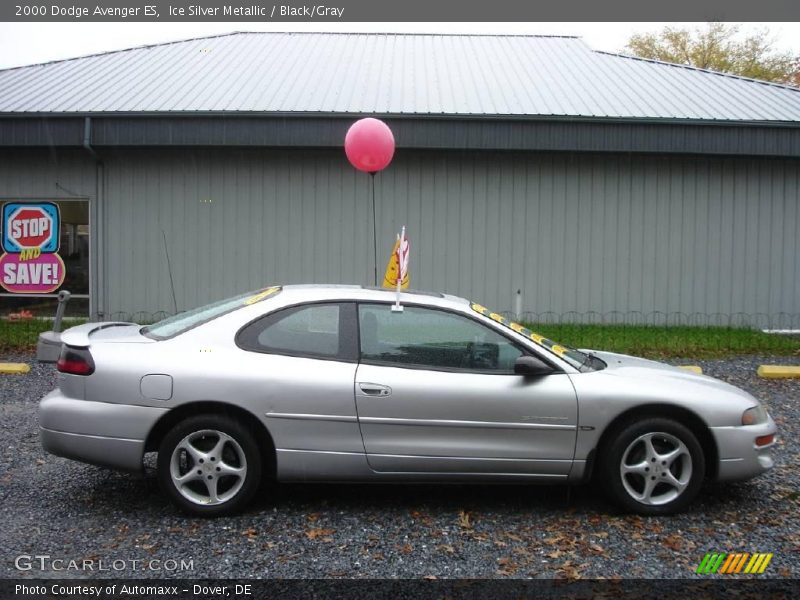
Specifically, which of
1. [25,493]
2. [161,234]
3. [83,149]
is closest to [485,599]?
[25,493]

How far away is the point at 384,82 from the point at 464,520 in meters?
10.5

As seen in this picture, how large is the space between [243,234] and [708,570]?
9.73 m

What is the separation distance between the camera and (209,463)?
4340 mm

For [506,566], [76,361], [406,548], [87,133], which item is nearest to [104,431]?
[76,361]

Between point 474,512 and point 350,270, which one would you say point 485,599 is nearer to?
point 474,512

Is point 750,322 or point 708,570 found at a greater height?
point 750,322

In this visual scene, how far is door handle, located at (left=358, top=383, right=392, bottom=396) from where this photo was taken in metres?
4.41

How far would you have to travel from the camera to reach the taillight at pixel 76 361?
444 centimetres

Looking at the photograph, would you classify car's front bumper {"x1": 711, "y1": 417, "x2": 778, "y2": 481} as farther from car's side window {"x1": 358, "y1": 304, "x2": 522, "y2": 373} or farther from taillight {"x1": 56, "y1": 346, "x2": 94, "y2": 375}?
taillight {"x1": 56, "y1": 346, "x2": 94, "y2": 375}

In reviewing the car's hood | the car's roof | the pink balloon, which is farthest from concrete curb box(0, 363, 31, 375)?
the car's hood

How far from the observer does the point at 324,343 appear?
15.1 ft

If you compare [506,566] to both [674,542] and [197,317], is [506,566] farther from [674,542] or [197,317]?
[197,317]

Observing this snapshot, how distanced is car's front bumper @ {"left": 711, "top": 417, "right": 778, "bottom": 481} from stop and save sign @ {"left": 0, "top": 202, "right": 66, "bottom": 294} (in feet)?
36.3

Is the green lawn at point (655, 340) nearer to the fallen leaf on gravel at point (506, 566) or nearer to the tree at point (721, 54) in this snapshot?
the fallen leaf on gravel at point (506, 566)
